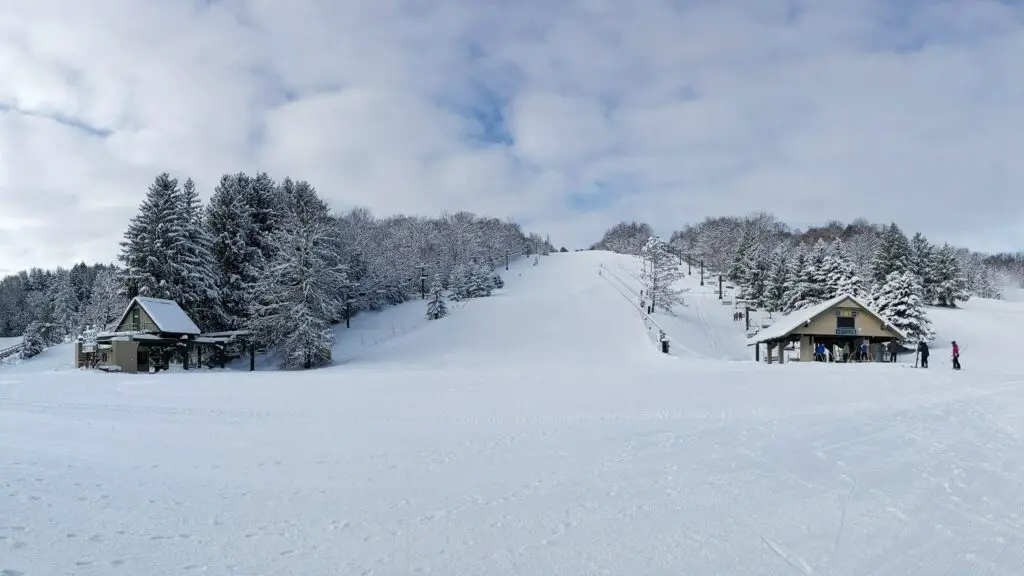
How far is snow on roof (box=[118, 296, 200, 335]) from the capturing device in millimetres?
38750

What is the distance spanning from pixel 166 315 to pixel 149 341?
197 cm

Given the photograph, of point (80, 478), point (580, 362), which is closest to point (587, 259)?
point (580, 362)

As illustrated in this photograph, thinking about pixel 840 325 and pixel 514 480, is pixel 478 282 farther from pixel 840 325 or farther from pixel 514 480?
pixel 514 480

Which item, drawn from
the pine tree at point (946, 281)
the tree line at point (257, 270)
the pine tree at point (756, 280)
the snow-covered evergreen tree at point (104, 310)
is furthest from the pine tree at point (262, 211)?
the pine tree at point (946, 281)

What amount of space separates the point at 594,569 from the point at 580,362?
34.8 meters

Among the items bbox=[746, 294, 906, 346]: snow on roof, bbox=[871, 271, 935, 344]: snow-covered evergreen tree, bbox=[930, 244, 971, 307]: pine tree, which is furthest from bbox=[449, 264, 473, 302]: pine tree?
bbox=[930, 244, 971, 307]: pine tree

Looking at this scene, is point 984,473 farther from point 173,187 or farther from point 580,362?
point 173,187

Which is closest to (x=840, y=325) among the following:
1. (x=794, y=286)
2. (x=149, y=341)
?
(x=794, y=286)

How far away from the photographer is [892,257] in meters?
65.6

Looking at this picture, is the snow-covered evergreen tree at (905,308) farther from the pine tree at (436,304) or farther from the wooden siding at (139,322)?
the wooden siding at (139,322)

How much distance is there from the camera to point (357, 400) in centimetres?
1933

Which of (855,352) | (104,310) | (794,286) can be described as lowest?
(855,352)

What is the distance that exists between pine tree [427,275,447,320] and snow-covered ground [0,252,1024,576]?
34560 mm

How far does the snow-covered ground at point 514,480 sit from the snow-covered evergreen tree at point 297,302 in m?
18.6
